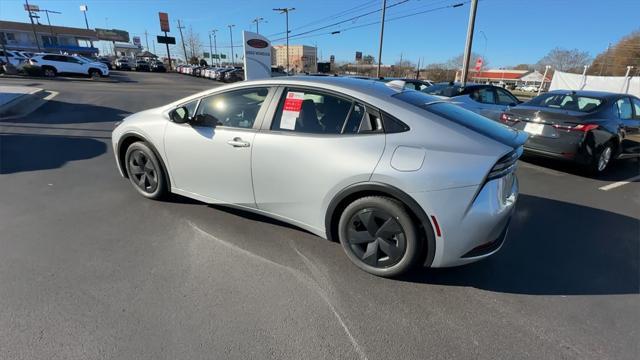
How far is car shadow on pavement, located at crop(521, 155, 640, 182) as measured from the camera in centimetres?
561

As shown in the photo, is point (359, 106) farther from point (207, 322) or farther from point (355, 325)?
point (207, 322)

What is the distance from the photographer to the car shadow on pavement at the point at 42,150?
509cm

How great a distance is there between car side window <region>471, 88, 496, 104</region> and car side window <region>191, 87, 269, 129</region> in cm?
714

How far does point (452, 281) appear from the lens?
2678 mm

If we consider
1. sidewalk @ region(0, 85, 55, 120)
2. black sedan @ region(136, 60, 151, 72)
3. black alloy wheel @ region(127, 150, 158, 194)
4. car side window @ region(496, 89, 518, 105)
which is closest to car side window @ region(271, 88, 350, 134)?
black alloy wheel @ region(127, 150, 158, 194)

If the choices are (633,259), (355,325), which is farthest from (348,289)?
(633,259)

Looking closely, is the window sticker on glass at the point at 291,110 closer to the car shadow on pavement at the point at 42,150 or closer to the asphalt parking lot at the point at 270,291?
the asphalt parking lot at the point at 270,291

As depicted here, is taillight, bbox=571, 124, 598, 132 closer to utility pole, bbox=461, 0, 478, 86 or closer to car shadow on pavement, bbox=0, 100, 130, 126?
utility pole, bbox=461, 0, 478, 86

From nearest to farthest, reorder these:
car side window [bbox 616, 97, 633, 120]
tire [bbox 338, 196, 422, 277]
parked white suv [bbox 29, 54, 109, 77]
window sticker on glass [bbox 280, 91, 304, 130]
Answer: tire [bbox 338, 196, 422, 277]
window sticker on glass [bbox 280, 91, 304, 130]
car side window [bbox 616, 97, 633, 120]
parked white suv [bbox 29, 54, 109, 77]

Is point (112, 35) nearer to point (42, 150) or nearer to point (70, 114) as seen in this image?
point (70, 114)

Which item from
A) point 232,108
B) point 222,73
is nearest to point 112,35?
point 222,73

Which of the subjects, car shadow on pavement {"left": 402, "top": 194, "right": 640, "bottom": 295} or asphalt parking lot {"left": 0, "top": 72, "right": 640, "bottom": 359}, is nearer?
asphalt parking lot {"left": 0, "top": 72, "right": 640, "bottom": 359}

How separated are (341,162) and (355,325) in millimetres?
1177

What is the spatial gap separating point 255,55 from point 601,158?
537 inches
